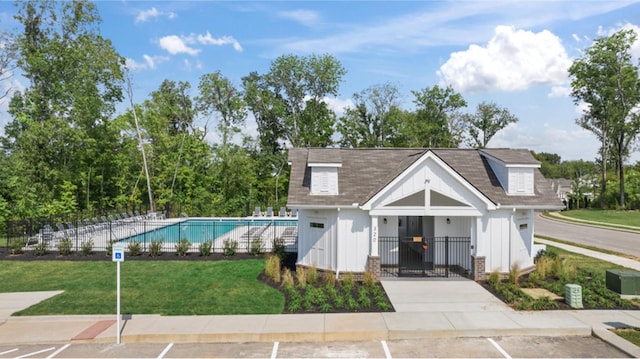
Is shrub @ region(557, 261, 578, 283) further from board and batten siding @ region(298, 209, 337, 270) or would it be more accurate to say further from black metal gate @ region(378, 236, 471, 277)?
board and batten siding @ region(298, 209, 337, 270)

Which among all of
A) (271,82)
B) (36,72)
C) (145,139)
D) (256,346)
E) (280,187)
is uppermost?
(271,82)

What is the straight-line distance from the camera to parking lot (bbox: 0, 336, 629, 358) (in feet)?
32.6

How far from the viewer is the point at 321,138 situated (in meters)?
53.5

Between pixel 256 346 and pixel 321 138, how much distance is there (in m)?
43.9

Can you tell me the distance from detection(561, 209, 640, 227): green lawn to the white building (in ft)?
98.7

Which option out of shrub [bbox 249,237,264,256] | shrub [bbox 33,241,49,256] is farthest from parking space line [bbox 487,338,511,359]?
shrub [bbox 33,241,49,256]

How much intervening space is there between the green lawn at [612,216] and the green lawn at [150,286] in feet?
130

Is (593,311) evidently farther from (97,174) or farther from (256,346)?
(97,174)

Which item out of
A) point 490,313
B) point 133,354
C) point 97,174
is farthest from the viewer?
point 97,174

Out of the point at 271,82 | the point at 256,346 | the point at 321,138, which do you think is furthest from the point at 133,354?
the point at 271,82

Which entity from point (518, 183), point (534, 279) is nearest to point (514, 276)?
point (534, 279)

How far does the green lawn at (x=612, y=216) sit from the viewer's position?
4301 cm

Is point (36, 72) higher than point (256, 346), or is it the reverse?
point (36, 72)

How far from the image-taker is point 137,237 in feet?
93.6
